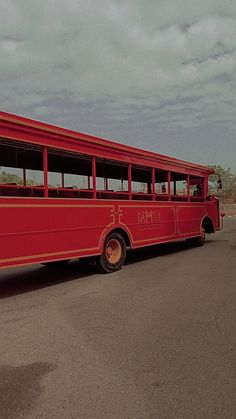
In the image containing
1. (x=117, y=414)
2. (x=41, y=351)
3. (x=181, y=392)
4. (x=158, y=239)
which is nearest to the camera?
(x=117, y=414)

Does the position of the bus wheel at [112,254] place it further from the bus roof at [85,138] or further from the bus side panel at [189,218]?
the bus side panel at [189,218]

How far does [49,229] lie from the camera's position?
7.04m

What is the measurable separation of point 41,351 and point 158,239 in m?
6.87

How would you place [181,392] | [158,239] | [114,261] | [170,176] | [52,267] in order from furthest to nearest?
[170,176] < [158,239] < [52,267] < [114,261] < [181,392]

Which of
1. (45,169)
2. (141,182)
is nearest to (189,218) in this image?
(141,182)

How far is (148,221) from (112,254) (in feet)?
5.43

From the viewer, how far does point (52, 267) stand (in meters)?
9.80

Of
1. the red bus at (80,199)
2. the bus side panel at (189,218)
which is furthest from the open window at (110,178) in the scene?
the bus side panel at (189,218)

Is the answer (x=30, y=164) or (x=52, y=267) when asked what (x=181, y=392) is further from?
(x=52, y=267)

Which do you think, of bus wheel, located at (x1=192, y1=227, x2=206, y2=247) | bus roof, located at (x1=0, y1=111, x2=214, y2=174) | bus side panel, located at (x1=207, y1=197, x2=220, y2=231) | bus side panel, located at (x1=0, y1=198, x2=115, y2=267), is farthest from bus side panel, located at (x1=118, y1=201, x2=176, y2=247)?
bus side panel, located at (x1=207, y1=197, x2=220, y2=231)

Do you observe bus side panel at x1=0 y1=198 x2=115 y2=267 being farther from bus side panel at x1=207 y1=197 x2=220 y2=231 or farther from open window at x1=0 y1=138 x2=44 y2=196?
bus side panel at x1=207 y1=197 x2=220 y2=231

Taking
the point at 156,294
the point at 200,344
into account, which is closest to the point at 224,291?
the point at 156,294

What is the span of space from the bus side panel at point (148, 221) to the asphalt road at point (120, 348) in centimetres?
184

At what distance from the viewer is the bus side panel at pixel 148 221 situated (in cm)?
922
